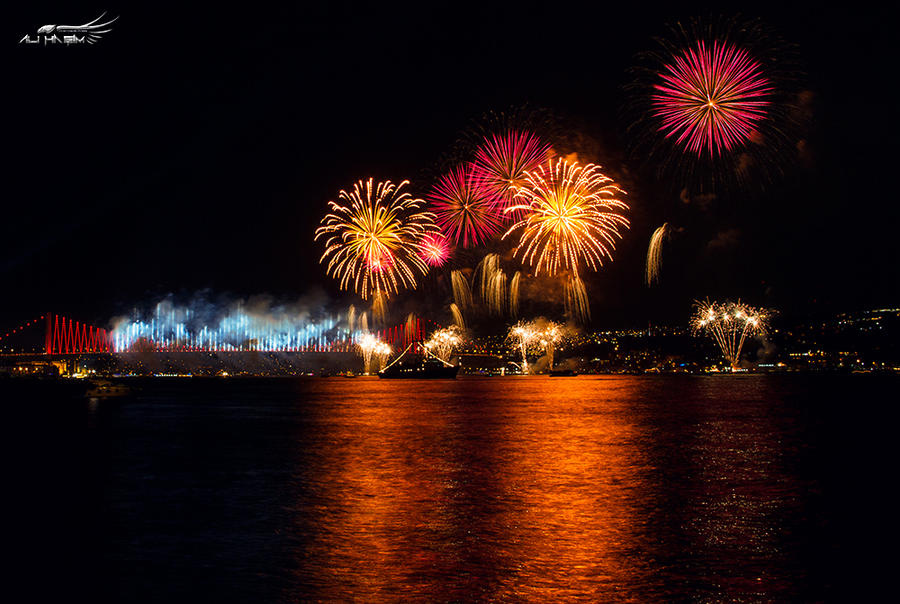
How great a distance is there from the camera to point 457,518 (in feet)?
50.7

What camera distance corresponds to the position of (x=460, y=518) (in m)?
15.4

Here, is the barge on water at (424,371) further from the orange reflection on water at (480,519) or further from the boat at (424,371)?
the orange reflection on water at (480,519)

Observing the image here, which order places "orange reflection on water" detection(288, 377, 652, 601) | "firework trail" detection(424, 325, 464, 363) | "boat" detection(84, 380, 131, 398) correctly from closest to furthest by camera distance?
"orange reflection on water" detection(288, 377, 652, 601) < "boat" detection(84, 380, 131, 398) < "firework trail" detection(424, 325, 464, 363)

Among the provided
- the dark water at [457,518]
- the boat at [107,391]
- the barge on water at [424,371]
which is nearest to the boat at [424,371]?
the barge on water at [424,371]

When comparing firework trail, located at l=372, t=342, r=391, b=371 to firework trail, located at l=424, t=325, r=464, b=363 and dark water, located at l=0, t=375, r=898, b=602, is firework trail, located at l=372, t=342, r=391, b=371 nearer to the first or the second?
firework trail, located at l=424, t=325, r=464, b=363

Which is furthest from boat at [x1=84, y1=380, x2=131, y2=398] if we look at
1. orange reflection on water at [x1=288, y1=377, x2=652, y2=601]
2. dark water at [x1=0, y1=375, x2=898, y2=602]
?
orange reflection on water at [x1=288, y1=377, x2=652, y2=601]

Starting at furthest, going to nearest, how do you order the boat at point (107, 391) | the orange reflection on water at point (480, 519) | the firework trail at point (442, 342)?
the firework trail at point (442, 342), the boat at point (107, 391), the orange reflection on water at point (480, 519)

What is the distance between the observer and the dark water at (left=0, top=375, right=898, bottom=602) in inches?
425

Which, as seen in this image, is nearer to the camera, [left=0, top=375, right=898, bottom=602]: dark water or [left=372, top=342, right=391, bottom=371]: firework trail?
[left=0, top=375, right=898, bottom=602]: dark water

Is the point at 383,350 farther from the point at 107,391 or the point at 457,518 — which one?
the point at 457,518

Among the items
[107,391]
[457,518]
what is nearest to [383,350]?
[107,391]

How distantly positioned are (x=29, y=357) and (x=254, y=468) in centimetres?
16860

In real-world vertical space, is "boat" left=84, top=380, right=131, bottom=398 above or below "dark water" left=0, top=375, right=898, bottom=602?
below

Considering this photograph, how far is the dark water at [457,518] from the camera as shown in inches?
425
